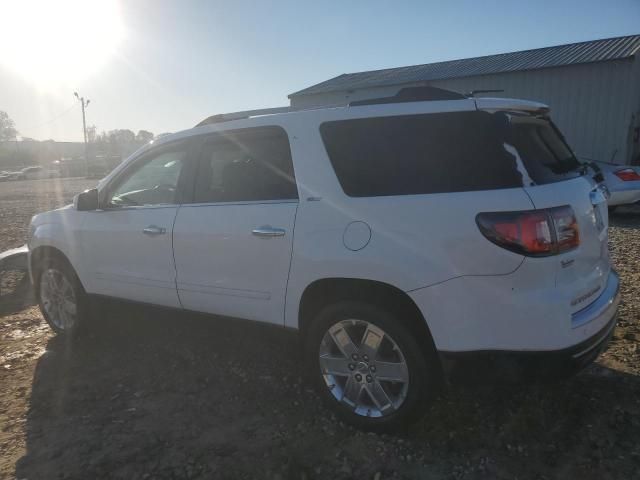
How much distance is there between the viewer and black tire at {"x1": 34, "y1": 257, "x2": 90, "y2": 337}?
14.3ft

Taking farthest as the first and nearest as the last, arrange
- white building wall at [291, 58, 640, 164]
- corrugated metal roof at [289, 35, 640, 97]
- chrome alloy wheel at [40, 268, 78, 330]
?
corrugated metal roof at [289, 35, 640, 97], white building wall at [291, 58, 640, 164], chrome alloy wheel at [40, 268, 78, 330]

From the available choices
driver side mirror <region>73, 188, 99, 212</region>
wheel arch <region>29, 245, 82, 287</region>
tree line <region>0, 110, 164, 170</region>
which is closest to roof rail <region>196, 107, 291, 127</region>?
driver side mirror <region>73, 188, 99, 212</region>

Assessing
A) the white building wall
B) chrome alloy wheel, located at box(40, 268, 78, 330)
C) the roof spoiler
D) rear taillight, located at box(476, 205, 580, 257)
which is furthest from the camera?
the white building wall

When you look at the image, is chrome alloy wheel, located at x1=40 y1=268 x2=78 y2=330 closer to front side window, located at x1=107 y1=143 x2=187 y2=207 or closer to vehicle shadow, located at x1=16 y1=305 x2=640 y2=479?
vehicle shadow, located at x1=16 y1=305 x2=640 y2=479

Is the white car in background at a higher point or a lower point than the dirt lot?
higher

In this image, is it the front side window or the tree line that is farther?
the tree line

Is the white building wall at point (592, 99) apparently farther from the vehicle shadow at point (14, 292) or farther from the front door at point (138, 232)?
the front door at point (138, 232)

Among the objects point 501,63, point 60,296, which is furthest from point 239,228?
point 501,63

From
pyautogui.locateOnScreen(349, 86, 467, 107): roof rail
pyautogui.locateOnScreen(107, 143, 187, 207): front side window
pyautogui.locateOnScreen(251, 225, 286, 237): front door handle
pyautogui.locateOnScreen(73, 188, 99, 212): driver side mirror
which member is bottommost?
pyautogui.locateOnScreen(251, 225, 286, 237): front door handle

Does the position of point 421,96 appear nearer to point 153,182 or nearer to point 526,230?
point 526,230

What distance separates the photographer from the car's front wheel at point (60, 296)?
4367 millimetres

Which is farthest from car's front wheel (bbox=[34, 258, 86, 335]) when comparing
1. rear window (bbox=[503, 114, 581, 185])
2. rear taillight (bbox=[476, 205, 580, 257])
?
rear window (bbox=[503, 114, 581, 185])

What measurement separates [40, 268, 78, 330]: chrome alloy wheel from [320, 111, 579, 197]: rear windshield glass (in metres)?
2.89

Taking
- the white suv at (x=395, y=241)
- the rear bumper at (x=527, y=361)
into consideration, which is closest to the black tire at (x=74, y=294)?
the white suv at (x=395, y=241)
